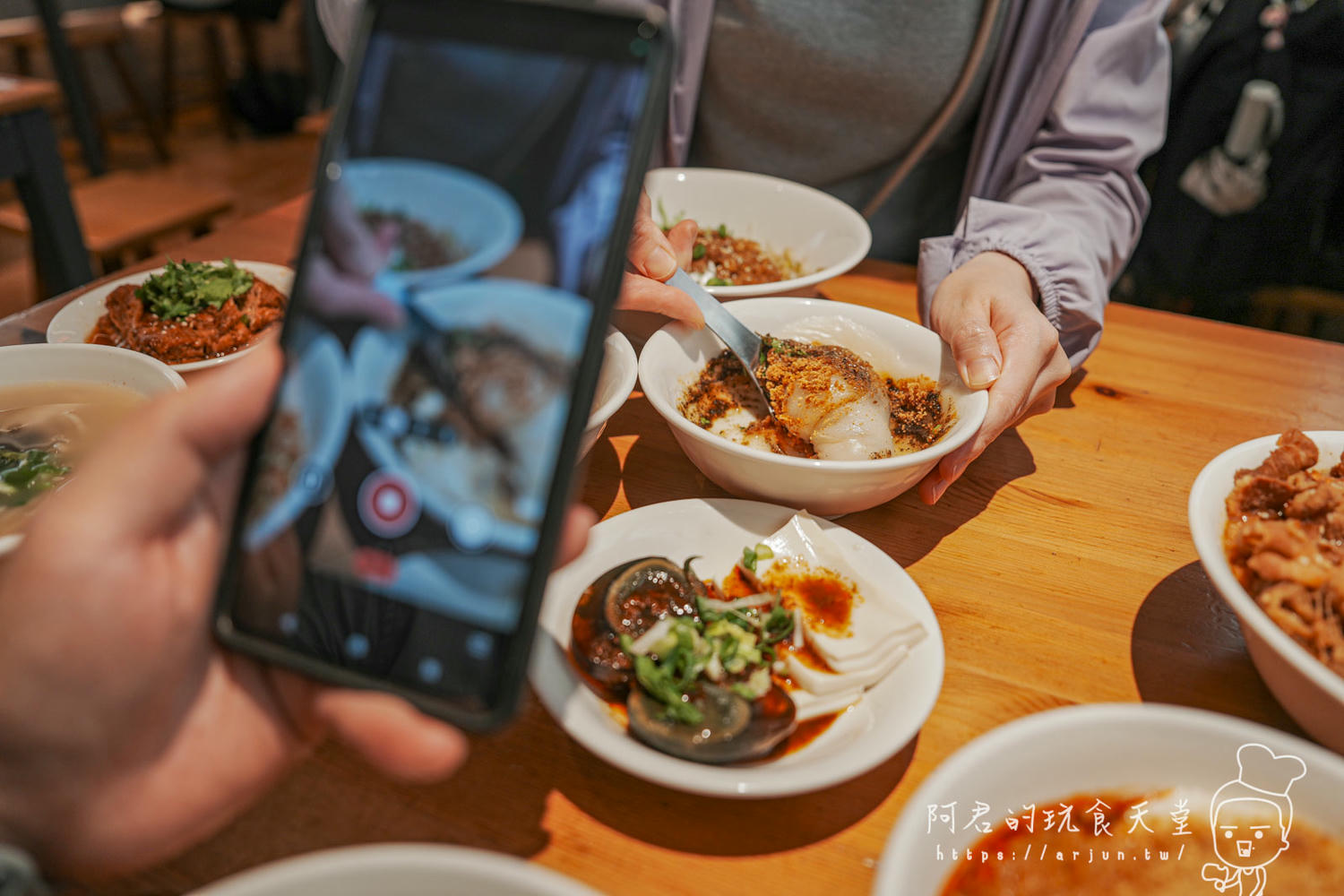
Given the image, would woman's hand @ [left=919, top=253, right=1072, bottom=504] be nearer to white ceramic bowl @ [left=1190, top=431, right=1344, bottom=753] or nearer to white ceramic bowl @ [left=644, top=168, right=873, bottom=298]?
white ceramic bowl @ [left=1190, top=431, right=1344, bottom=753]

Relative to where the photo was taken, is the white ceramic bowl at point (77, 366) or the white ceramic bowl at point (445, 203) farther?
the white ceramic bowl at point (77, 366)

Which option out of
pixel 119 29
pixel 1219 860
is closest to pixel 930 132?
pixel 1219 860

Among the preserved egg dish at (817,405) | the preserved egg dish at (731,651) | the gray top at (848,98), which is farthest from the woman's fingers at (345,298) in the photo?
the gray top at (848,98)

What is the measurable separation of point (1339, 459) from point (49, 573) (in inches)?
58.1

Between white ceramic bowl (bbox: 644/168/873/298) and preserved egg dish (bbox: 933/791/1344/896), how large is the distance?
1.24m

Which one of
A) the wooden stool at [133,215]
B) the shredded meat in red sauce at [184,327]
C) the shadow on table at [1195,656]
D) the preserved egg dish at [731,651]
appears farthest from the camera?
the wooden stool at [133,215]

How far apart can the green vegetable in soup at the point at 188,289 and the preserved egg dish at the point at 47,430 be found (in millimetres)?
304

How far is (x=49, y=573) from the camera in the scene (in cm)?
63

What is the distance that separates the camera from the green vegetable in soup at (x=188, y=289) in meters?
1.40

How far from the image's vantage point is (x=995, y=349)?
3.89ft

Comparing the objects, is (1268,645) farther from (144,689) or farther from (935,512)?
(144,689)

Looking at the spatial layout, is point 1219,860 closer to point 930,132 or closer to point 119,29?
point 930,132

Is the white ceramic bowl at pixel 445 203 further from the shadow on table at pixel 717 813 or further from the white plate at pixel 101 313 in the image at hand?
the white plate at pixel 101 313

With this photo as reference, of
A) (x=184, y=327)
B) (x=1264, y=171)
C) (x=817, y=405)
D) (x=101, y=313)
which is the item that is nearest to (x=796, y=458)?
(x=817, y=405)
